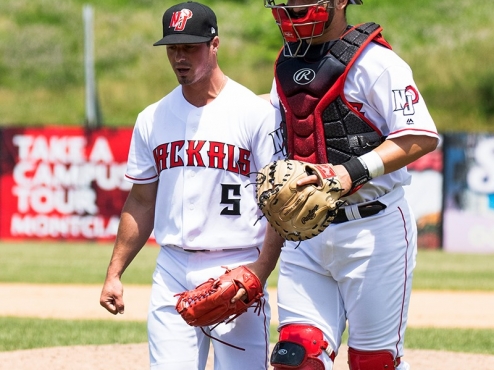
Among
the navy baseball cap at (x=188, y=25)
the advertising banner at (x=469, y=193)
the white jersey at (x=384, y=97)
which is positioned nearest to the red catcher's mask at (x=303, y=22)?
the white jersey at (x=384, y=97)

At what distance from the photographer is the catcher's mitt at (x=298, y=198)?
3.66 m

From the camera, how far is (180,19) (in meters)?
4.28

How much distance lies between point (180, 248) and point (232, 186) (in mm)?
384

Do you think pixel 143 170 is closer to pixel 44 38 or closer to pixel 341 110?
pixel 341 110

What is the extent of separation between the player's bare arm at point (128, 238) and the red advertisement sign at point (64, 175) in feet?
40.0

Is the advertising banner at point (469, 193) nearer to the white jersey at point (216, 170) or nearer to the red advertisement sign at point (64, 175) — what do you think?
the red advertisement sign at point (64, 175)

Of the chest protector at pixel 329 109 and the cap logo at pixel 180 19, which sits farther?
the cap logo at pixel 180 19

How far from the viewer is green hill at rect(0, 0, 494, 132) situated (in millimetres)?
25250

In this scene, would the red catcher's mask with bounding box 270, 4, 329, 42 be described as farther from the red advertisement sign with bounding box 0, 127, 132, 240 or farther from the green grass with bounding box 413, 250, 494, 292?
the red advertisement sign with bounding box 0, 127, 132, 240

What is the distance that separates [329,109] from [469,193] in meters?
12.4

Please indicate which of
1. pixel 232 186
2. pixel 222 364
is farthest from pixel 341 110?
pixel 222 364

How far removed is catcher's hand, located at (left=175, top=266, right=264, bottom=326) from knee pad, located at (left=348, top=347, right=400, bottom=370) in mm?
530

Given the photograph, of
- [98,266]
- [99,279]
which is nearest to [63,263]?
[98,266]

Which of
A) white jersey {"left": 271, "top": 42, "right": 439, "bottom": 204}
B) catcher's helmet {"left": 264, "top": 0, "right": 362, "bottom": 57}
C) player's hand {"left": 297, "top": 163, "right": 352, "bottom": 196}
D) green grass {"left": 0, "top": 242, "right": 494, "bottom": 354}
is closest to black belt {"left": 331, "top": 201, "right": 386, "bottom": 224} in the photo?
white jersey {"left": 271, "top": 42, "right": 439, "bottom": 204}
